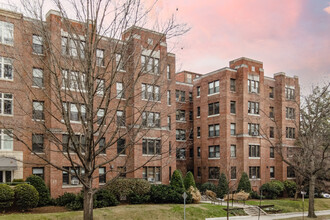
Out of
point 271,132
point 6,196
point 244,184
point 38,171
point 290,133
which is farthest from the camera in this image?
point 290,133

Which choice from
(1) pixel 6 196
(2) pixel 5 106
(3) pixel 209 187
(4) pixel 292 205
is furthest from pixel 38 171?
(4) pixel 292 205

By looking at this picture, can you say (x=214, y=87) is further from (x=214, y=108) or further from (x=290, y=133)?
(x=290, y=133)

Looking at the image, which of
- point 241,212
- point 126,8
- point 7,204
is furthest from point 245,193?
point 126,8

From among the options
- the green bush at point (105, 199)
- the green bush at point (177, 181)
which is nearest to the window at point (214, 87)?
the green bush at point (177, 181)

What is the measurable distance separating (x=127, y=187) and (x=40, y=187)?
724 cm

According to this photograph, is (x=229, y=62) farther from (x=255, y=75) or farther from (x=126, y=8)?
(x=126, y=8)

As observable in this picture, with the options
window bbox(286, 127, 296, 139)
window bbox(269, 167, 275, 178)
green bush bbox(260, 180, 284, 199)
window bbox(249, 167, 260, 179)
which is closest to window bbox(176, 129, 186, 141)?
window bbox(249, 167, 260, 179)

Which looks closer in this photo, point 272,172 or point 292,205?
point 292,205

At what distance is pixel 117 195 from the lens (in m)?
28.3

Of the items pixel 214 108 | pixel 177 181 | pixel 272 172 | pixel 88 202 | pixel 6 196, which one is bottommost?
pixel 272 172

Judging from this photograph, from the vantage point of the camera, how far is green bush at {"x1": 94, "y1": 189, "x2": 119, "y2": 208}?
25.7m

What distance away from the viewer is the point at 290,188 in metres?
41.3

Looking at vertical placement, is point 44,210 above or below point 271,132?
below

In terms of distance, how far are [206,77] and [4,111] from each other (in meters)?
25.4
